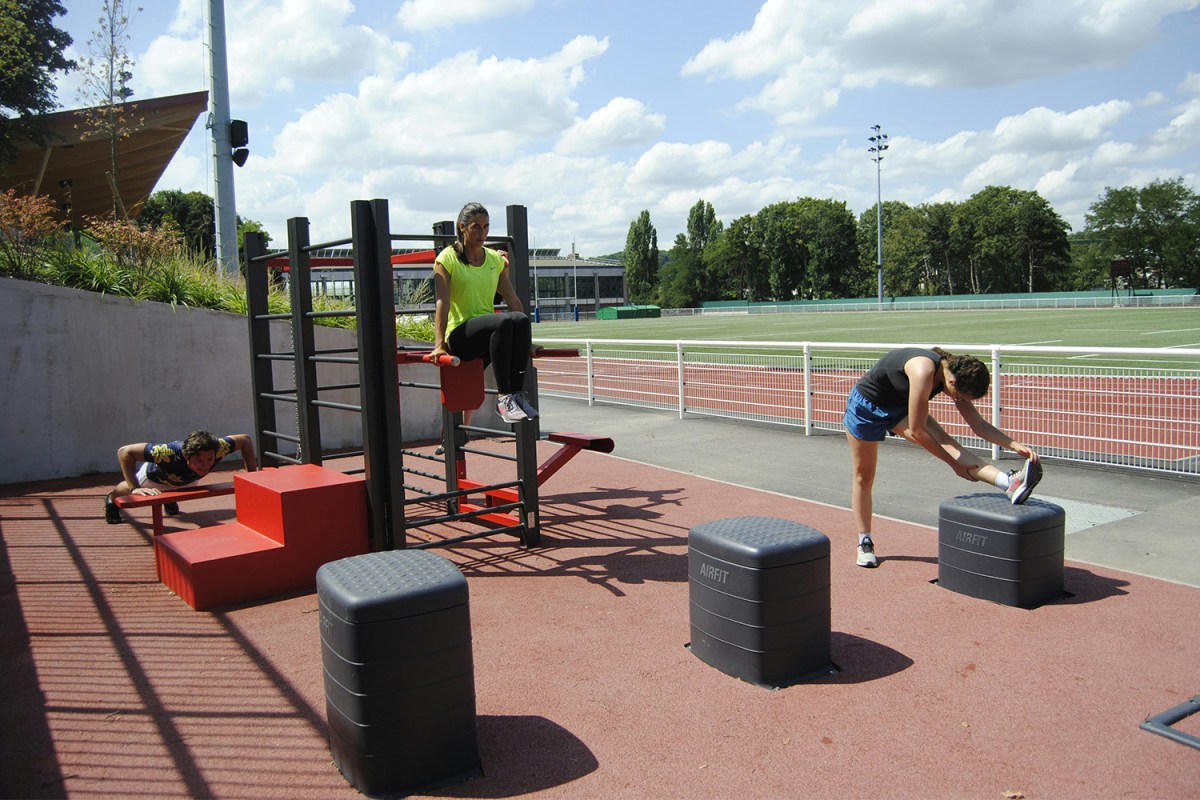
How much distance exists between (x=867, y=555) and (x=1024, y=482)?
3.95 feet

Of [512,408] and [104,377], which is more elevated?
[104,377]

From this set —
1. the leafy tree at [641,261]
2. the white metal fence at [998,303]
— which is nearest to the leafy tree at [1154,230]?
the white metal fence at [998,303]

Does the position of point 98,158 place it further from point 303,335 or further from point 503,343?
point 503,343

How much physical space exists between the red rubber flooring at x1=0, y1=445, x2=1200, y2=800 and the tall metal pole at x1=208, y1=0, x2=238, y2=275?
349 inches

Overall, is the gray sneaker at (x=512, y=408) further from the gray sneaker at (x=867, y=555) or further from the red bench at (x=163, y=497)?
the red bench at (x=163, y=497)

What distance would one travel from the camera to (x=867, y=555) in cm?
606

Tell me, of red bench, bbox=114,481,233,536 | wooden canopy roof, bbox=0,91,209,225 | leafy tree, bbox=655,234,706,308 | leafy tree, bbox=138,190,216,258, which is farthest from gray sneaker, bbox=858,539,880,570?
leafy tree, bbox=655,234,706,308

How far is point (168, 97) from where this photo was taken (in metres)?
20.1

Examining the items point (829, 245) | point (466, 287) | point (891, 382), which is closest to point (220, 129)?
point (466, 287)

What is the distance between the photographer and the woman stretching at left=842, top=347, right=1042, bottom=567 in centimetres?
533

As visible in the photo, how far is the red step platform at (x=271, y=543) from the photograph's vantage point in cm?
559

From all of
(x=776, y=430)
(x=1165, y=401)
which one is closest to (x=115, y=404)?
(x=776, y=430)

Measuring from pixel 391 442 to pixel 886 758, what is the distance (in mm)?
3843

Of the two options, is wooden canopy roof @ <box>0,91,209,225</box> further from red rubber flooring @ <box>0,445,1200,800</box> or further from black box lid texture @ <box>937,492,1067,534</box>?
black box lid texture @ <box>937,492,1067,534</box>
